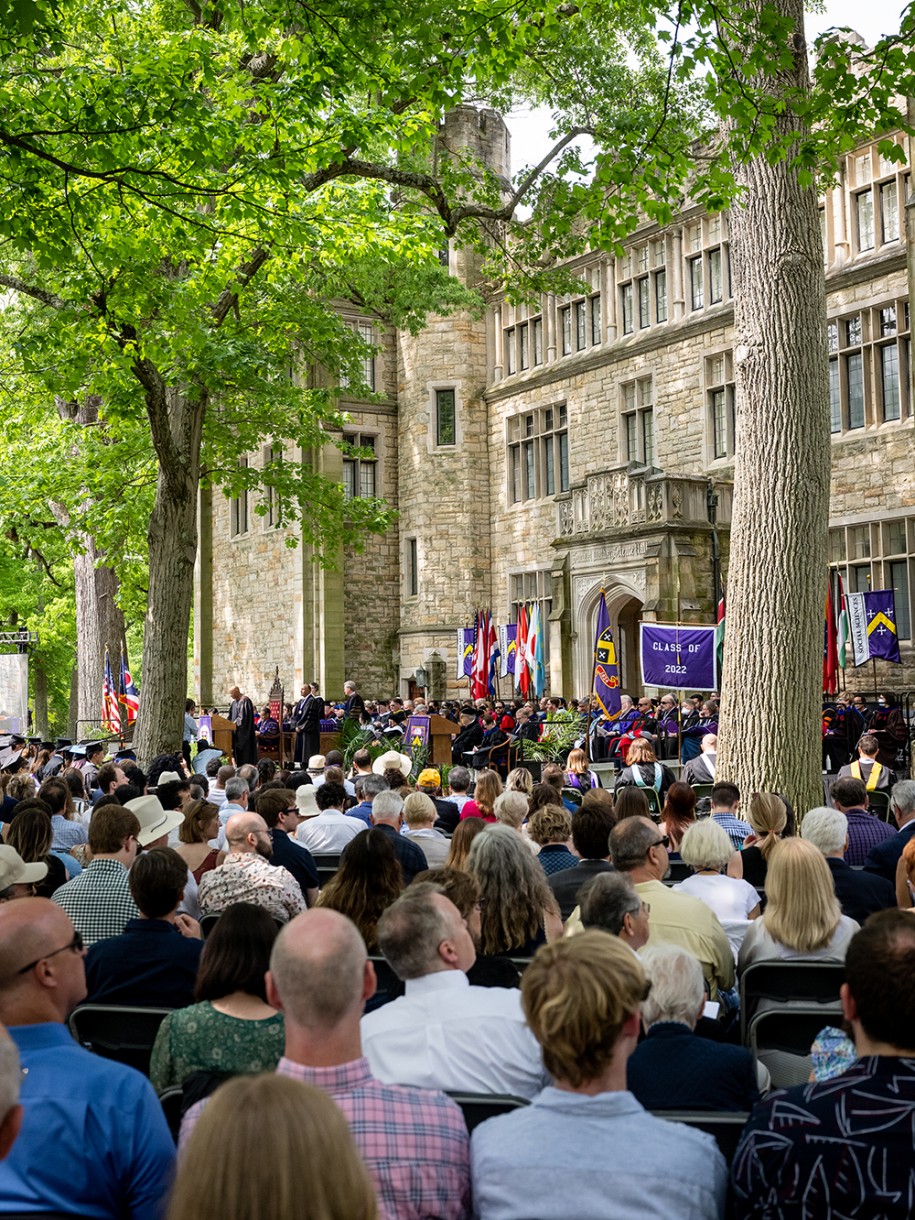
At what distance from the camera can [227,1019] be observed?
3.42m

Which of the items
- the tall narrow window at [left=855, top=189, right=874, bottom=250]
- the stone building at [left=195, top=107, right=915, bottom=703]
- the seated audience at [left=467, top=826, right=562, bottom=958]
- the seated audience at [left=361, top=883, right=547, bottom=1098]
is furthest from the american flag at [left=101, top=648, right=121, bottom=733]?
the seated audience at [left=361, top=883, right=547, bottom=1098]

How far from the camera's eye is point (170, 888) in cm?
446

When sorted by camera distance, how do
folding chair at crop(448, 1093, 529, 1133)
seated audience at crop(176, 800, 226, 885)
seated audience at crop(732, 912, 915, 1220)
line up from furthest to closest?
seated audience at crop(176, 800, 226, 885) → folding chair at crop(448, 1093, 529, 1133) → seated audience at crop(732, 912, 915, 1220)

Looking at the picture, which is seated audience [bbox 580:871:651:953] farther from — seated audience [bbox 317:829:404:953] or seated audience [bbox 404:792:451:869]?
seated audience [bbox 404:792:451:869]

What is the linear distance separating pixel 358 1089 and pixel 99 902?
3.15 metres

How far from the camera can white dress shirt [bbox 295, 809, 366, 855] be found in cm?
782

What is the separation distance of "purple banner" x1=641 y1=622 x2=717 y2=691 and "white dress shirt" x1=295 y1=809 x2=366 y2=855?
756 cm

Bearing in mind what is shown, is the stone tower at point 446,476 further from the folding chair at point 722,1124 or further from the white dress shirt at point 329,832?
the folding chair at point 722,1124

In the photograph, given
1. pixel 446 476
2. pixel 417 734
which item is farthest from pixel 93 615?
pixel 446 476

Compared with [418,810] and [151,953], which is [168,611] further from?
[151,953]

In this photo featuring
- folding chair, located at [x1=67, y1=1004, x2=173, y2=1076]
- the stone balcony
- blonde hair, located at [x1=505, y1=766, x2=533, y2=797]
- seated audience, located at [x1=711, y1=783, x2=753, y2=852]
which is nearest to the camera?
folding chair, located at [x1=67, y1=1004, x2=173, y2=1076]

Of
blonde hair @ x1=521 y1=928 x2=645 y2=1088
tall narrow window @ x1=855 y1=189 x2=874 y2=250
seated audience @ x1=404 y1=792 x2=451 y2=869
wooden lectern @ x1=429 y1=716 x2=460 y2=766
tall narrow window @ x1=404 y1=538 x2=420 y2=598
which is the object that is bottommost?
wooden lectern @ x1=429 y1=716 x2=460 y2=766

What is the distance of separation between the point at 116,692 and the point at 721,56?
1462cm

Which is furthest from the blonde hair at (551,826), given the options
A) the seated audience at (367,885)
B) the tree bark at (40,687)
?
the tree bark at (40,687)
